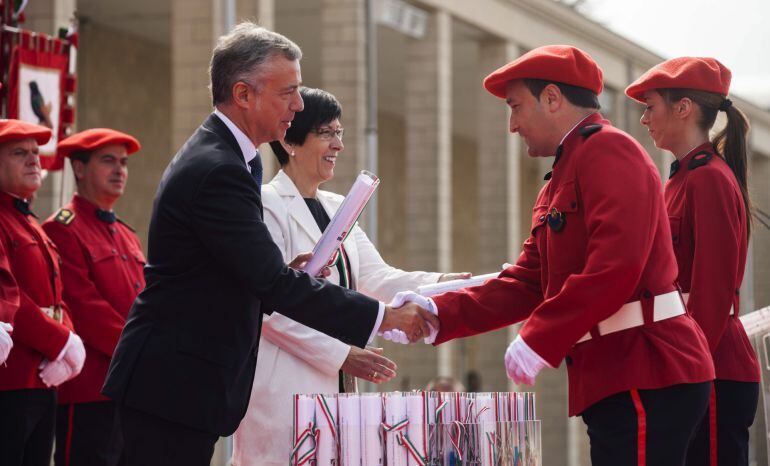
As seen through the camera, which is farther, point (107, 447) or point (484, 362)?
point (484, 362)

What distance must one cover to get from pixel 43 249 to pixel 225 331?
2.79m

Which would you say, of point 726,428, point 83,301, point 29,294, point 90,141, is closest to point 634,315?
point 726,428

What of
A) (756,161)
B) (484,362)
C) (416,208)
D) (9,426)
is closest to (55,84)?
(9,426)

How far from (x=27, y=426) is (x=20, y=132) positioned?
57.6 inches

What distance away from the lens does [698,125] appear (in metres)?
5.84

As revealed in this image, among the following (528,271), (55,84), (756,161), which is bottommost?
(528,271)

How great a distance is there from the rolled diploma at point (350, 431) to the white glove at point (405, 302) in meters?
0.61

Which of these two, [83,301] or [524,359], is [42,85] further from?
[524,359]

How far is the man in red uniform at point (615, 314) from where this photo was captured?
4.50m

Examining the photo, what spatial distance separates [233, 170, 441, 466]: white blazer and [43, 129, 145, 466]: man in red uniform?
1.65 meters

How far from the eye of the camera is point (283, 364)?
18.4 feet

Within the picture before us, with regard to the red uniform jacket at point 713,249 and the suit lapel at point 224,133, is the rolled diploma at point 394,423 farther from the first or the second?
the red uniform jacket at point 713,249

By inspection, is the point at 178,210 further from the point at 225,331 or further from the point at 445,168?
the point at 445,168

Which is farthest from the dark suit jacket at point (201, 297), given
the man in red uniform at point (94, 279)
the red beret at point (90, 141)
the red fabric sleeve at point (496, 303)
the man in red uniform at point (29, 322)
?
the red beret at point (90, 141)
